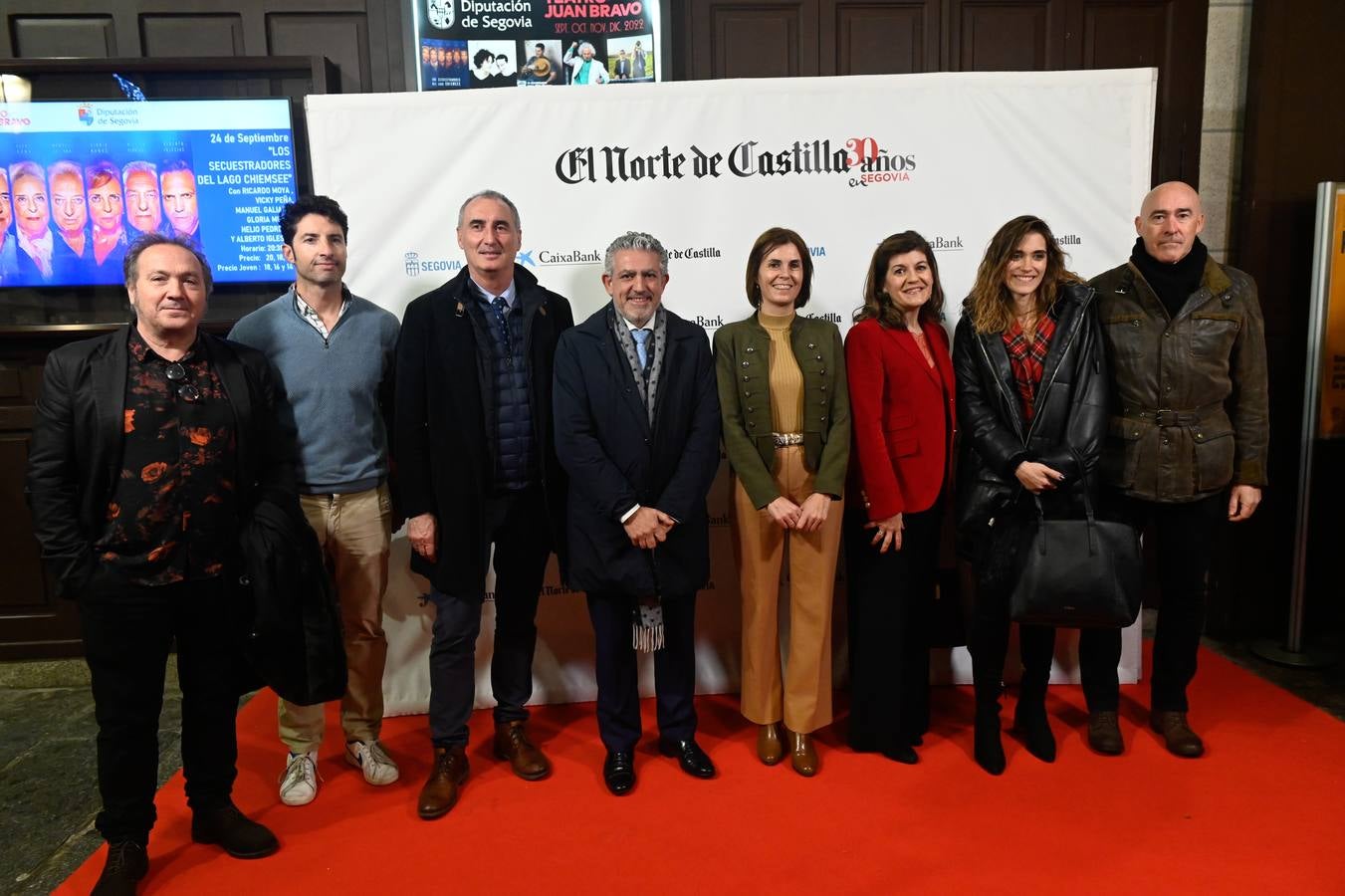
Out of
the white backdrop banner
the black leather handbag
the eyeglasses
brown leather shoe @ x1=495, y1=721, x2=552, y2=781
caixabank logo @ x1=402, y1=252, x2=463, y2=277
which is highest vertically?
the white backdrop banner

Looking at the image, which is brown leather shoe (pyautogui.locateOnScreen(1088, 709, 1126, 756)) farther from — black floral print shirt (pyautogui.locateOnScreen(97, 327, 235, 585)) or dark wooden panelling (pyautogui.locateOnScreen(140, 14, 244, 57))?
dark wooden panelling (pyautogui.locateOnScreen(140, 14, 244, 57))

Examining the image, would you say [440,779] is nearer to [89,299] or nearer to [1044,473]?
[1044,473]

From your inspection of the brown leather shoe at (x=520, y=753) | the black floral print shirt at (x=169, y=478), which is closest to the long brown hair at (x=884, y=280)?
the brown leather shoe at (x=520, y=753)

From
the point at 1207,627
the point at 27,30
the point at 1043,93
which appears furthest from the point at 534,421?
the point at 1207,627

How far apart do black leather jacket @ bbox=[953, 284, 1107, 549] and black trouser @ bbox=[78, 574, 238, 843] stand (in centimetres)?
220

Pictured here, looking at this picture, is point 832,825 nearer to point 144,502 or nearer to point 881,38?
point 144,502

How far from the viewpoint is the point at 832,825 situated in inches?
89.9

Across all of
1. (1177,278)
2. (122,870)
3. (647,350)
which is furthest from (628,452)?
(1177,278)

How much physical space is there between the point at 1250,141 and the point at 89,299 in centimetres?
518

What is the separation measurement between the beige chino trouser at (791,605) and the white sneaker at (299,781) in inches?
54.9

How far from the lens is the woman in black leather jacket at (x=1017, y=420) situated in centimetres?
Answer: 243

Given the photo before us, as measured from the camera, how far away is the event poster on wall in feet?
11.1

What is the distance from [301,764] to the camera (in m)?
2.53

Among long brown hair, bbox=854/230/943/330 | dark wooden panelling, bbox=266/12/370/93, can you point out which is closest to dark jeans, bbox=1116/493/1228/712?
long brown hair, bbox=854/230/943/330
